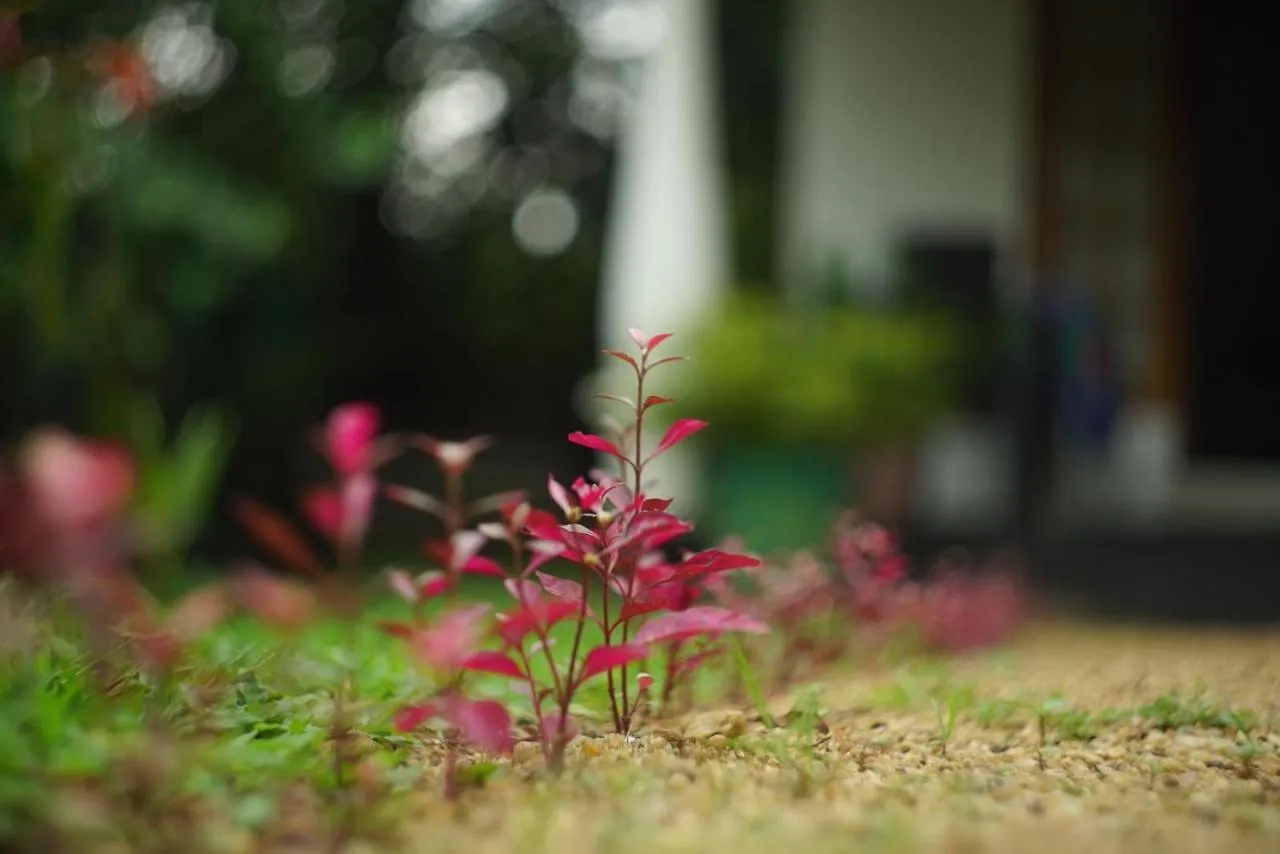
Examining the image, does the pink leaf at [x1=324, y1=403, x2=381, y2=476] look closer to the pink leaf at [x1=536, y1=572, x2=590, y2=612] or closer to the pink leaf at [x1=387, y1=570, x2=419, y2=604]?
the pink leaf at [x1=387, y1=570, x2=419, y2=604]

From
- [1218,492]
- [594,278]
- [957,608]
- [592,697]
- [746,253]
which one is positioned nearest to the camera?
[592,697]

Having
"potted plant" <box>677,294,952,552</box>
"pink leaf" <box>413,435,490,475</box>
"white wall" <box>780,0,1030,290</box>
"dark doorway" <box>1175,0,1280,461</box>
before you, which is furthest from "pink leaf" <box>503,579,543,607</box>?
"dark doorway" <box>1175,0,1280,461</box>

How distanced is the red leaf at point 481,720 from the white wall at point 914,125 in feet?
15.1

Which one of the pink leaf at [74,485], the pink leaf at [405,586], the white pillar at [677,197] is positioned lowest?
the pink leaf at [405,586]

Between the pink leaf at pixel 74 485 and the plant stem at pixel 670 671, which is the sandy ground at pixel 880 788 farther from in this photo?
the pink leaf at pixel 74 485

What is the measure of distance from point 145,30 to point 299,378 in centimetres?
385

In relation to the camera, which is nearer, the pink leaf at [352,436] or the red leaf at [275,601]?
the red leaf at [275,601]

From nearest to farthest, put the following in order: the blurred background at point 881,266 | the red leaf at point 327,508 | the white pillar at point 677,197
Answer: the red leaf at point 327,508, the blurred background at point 881,266, the white pillar at point 677,197

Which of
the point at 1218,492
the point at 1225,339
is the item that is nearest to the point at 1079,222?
the point at 1225,339

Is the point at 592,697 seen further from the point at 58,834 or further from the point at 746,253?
the point at 746,253

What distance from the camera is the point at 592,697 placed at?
1.63 meters

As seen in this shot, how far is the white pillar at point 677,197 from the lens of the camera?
5.49m

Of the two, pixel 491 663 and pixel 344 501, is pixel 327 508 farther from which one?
pixel 491 663

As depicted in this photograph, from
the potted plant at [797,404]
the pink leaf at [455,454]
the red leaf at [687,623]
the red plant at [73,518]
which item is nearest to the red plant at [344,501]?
the pink leaf at [455,454]
